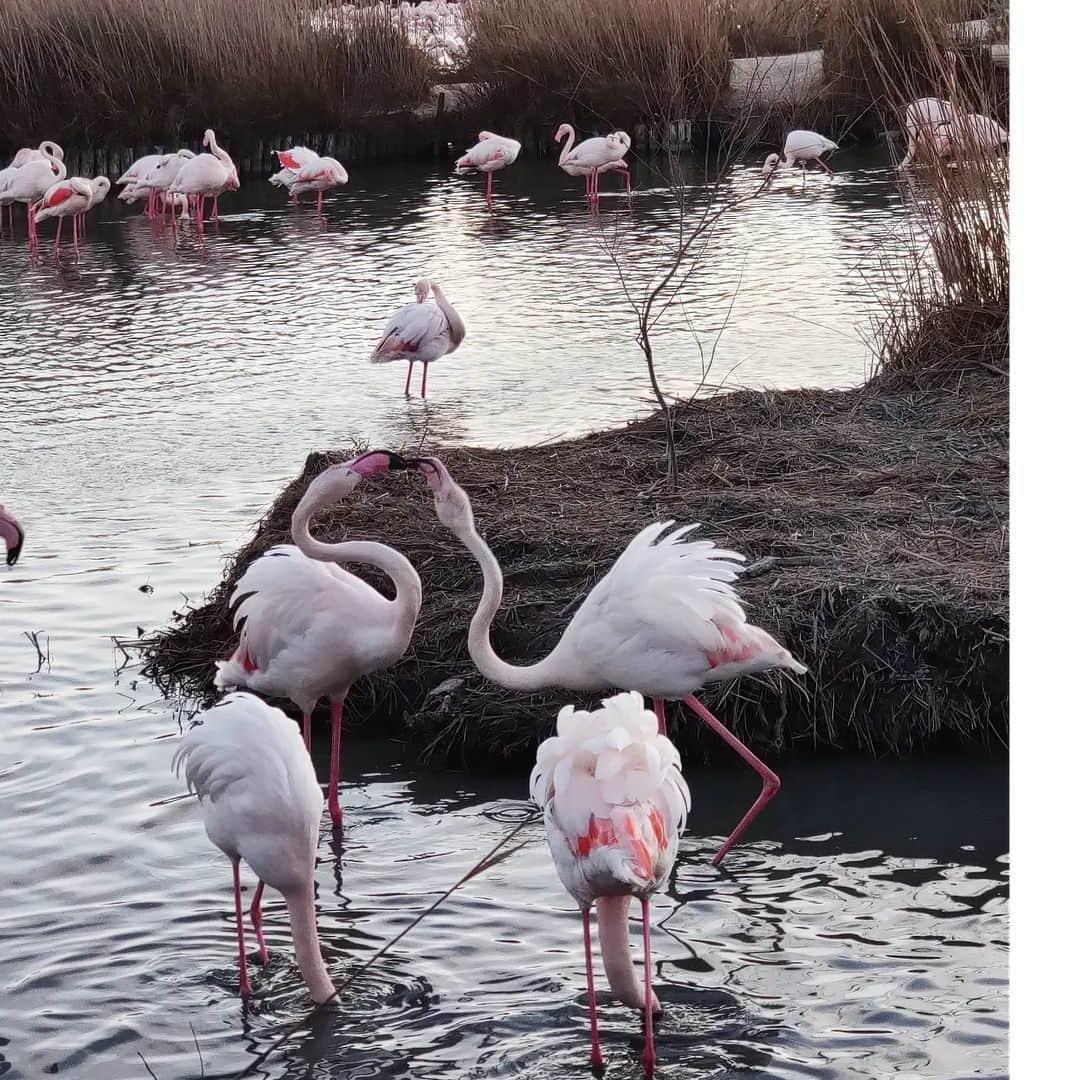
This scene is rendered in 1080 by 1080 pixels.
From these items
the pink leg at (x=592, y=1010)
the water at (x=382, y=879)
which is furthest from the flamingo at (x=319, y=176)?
the pink leg at (x=592, y=1010)

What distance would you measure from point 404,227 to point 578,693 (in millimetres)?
9977

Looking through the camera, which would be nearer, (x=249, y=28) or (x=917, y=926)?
(x=917, y=926)

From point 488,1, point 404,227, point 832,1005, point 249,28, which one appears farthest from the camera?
point 488,1

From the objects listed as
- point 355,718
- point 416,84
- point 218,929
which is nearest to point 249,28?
point 416,84

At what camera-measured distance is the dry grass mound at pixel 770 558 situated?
4.21 metres

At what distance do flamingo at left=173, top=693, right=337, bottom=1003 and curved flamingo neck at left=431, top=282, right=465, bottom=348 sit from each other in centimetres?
552

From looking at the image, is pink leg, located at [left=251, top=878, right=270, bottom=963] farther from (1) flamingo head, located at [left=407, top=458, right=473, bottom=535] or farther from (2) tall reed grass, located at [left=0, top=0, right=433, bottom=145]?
(2) tall reed grass, located at [left=0, top=0, right=433, bottom=145]

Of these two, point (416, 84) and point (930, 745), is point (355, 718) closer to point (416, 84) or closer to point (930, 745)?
point (930, 745)

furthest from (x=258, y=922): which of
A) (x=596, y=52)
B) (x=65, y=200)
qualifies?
(x=596, y=52)

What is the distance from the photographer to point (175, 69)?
55.3 feet

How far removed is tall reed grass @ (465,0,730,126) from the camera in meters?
16.7

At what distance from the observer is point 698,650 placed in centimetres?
366

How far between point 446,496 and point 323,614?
450 millimetres

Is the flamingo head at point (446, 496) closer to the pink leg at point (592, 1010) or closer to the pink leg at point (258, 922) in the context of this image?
the pink leg at point (258, 922)
